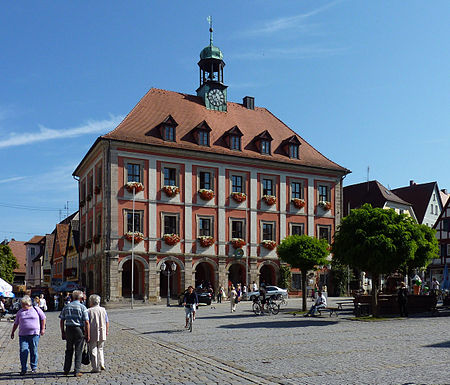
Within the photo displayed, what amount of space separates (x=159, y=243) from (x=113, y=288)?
4.81 meters

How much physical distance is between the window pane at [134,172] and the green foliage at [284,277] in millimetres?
14093

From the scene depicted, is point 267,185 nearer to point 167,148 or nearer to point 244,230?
point 244,230

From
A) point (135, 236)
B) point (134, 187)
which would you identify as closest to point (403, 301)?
point (135, 236)

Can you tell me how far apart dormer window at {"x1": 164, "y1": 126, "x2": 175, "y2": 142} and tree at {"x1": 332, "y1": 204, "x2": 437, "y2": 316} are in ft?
74.1

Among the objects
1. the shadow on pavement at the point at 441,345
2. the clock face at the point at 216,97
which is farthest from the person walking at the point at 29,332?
the clock face at the point at 216,97

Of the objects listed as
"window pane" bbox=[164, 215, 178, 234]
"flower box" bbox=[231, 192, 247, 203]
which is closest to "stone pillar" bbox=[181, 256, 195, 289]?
"window pane" bbox=[164, 215, 178, 234]

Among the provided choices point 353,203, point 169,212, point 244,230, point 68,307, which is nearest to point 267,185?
point 244,230

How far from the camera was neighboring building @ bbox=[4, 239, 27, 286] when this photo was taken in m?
102

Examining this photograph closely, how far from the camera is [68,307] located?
12.2 m

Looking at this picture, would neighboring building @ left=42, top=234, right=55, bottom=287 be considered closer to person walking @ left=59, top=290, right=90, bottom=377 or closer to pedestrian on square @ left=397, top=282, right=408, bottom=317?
pedestrian on square @ left=397, top=282, right=408, bottom=317

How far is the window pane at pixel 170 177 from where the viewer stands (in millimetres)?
46375

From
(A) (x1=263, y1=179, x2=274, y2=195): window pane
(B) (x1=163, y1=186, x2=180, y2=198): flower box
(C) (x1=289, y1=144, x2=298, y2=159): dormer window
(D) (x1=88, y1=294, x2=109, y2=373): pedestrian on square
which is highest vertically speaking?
(C) (x1=289, y1=144, x2=298, y2=159): dormer window

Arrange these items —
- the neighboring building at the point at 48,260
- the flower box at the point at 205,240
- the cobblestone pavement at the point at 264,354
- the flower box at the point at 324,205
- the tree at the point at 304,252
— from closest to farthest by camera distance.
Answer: the cobblestone pavement at the point at 264,354
the tree at the point at 304,252
the flower box at the point at 205,240
the flower box at the point at 324,205
the neighboring building at the point at 48,260

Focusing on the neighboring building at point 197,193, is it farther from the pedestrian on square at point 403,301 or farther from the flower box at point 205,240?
the pedestrian on square at point 403,301
